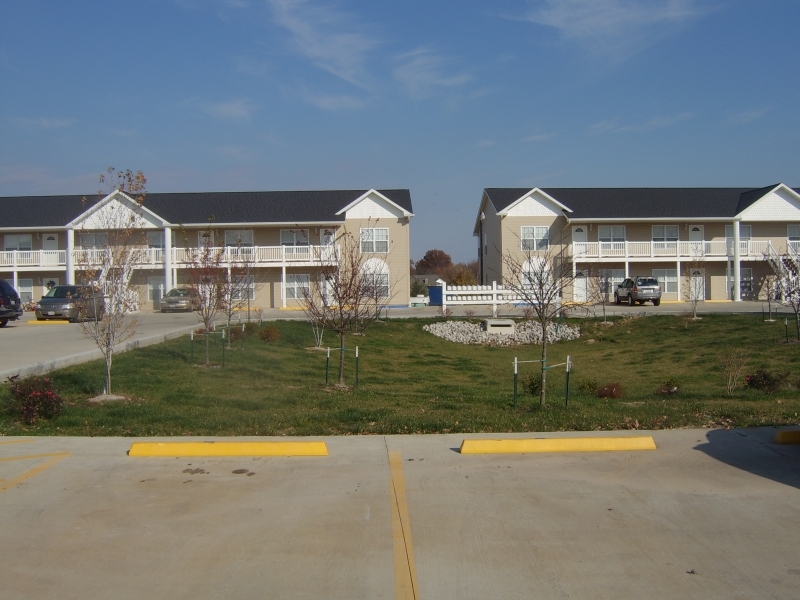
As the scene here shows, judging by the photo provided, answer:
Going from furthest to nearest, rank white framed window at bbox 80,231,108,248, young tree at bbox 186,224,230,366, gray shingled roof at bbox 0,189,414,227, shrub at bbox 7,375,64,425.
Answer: gray shingled roof at bbox 0,189,414,227
young tree at bbox 186,224,230,366
white framed window at bbox 80,231,108,248
shrub at bbox 7,375,64,425

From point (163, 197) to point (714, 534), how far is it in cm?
4732

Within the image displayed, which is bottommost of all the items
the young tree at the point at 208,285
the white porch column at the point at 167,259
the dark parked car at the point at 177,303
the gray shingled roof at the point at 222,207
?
the dark parked car at the point at 177,303

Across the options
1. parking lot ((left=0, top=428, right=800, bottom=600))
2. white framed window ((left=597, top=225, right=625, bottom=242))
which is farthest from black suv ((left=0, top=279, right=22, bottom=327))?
white framed window ((left=597, top=225, right=625, bottom=242))

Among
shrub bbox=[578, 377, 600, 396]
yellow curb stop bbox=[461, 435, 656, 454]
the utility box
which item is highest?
the utility box

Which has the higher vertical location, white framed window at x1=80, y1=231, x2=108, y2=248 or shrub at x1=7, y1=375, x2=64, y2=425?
white framed window at x1=80, y1=231, x2=108, y2=248

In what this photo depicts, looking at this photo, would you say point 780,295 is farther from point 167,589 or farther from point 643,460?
point 167,589

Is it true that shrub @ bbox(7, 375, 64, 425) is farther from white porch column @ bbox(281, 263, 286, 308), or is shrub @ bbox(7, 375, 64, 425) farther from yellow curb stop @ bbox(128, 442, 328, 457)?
white porch column @ bbox(281, 263, 286, 308)

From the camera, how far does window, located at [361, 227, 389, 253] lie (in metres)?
45.8

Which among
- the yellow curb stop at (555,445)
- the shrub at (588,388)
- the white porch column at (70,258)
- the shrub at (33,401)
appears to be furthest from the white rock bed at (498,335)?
the white porch column at (70,258)

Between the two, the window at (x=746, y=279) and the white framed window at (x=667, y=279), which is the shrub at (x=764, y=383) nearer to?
the white framed window at (x=667, y=279)

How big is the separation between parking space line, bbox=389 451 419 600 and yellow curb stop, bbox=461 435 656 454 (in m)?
1.25

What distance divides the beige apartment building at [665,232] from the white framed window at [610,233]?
0.06m

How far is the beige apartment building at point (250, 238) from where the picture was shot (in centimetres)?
4456

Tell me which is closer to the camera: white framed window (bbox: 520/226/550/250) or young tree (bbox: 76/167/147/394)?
young tree (bbox: 76/167/147/394)
